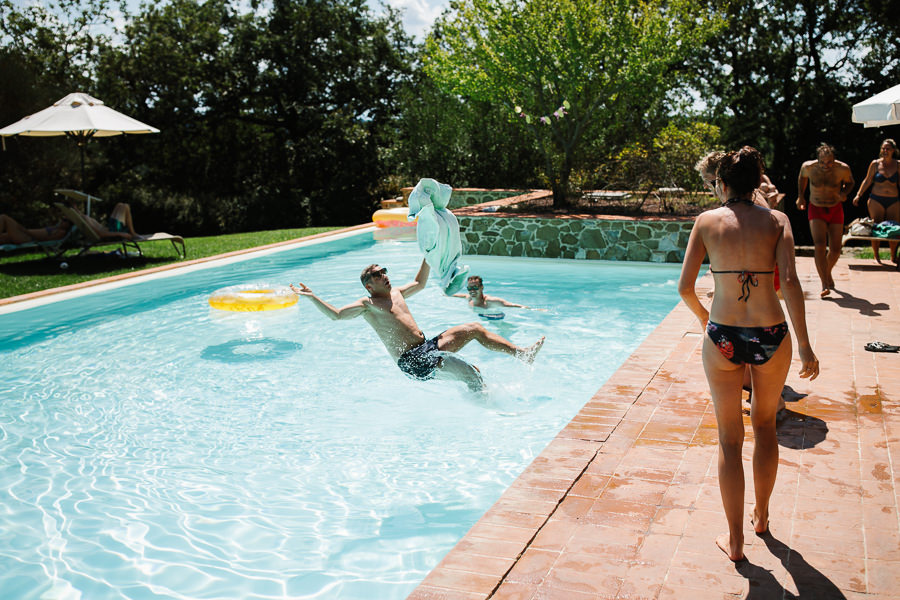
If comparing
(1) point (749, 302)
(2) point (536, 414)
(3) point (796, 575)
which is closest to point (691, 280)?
(1) point (749, 302)

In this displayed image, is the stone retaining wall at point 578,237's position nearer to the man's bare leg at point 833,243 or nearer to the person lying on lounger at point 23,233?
the man's bare leg at point 833,243

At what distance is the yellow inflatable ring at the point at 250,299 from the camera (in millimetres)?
9352

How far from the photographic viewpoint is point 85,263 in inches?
543

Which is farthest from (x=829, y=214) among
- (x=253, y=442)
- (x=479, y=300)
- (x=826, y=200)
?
(x=253, y=442)

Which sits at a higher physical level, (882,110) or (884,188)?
(882,110)

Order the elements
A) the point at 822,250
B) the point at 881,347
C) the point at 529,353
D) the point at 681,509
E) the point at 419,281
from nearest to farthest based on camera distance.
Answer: the point at 681,509, the point at 881,347, the point at 419,281, the point at 529,353, the point at 822,250

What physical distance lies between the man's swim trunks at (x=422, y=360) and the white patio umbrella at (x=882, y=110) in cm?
562

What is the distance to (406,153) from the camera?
24750 millimetres

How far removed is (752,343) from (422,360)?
359 cm

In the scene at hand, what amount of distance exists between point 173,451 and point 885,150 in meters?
9.14

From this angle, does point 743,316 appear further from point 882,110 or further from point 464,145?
point 464,145

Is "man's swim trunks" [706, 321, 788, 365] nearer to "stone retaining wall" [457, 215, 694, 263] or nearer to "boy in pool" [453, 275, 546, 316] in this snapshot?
"boy in pool" [453, 275, 546, 316]

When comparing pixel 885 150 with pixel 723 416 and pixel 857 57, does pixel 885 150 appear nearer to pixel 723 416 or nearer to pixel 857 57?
pixel 723 416

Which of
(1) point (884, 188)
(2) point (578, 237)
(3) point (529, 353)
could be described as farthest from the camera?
(2) point (578, 237)
